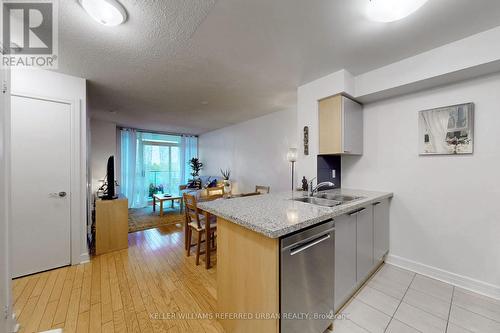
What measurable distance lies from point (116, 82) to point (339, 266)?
11.2 ft

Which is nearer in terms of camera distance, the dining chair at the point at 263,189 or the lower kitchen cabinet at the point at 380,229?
the lower kitchen cabinet at the point at 380,229

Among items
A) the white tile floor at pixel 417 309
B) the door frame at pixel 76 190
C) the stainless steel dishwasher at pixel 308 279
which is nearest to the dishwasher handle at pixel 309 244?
the stainless steel dishwasher at pixel 308 279

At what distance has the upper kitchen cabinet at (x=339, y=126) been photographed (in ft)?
7.61

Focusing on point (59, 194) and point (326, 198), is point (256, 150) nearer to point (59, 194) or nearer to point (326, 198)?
point (326, 198)

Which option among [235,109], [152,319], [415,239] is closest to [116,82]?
[235,109]

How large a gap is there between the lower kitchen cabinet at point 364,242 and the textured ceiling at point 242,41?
161 cm

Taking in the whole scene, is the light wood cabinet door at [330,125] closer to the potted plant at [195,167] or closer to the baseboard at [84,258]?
the baseboard at [84,258]

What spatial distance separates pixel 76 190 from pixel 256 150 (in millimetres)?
3372

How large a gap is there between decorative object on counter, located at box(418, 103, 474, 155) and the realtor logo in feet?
11.6

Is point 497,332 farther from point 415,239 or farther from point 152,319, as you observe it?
point 152,319

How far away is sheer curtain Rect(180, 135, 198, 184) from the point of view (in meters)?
6.79

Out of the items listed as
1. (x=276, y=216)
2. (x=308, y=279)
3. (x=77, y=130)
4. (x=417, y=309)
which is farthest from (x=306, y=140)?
(x=77, y=130)

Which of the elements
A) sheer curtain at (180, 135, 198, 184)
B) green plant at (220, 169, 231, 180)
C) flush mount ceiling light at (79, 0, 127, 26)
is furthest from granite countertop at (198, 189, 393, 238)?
sheer curtain at (180, 135, 198, 184)

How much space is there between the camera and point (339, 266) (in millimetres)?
1542
